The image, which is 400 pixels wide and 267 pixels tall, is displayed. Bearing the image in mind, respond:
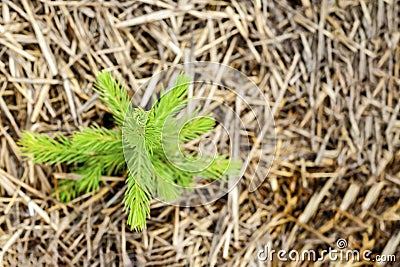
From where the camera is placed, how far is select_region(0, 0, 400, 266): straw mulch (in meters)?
1.19

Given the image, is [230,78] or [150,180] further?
[230,78]

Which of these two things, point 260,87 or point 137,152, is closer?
point 137,152

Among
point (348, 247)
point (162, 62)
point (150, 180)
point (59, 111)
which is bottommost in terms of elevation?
point (348, 247)

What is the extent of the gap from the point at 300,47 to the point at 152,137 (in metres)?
0.42

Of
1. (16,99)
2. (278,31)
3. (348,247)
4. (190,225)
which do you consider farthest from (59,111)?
(348,247)

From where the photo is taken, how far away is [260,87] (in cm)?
125

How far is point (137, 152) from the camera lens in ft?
3.41

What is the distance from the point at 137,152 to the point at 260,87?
0.34m

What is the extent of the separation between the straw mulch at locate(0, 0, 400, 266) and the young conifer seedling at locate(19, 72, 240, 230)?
5cm

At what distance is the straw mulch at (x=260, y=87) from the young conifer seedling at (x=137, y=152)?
5 cm

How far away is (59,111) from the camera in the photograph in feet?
3.98

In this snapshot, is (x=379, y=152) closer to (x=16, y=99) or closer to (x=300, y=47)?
(x=300, y=47)

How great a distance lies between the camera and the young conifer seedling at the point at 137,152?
3.38 feet

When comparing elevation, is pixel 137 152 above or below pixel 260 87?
below
